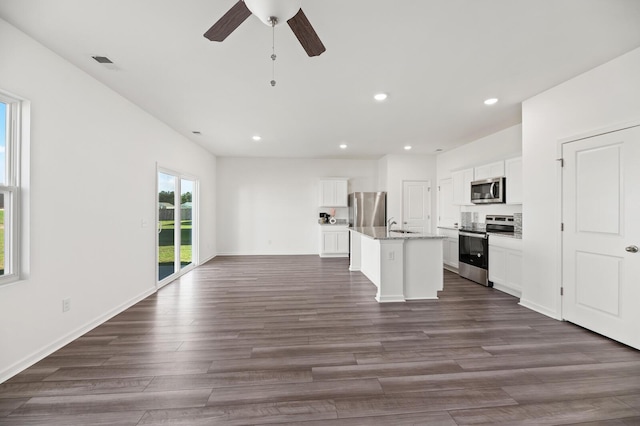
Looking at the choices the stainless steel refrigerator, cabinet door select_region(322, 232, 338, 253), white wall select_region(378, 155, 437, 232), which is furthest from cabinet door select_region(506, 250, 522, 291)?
cabinet door select_region(322, 232, 338, 253)

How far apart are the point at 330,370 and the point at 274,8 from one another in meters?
2.51

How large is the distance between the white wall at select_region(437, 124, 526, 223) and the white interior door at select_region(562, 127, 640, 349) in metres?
0.76

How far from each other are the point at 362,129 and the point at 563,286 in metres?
3.63

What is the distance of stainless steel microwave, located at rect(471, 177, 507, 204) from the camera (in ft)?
15.0

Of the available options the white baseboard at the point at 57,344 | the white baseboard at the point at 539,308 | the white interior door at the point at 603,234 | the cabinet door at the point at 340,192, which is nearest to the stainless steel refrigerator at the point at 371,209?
the cabinet door at the point at 340,192

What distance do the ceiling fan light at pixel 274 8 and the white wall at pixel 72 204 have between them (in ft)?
7.20

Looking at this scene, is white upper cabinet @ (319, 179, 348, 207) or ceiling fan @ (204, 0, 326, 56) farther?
white upper cabinet @ (319, 179, 348, 207)

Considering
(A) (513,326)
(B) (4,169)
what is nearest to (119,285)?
(B) (4,169)

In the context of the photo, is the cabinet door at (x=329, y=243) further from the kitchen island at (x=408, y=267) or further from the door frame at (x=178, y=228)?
the kitchen island at (x=408, y=267)

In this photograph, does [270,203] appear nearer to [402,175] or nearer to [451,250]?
[402,175]

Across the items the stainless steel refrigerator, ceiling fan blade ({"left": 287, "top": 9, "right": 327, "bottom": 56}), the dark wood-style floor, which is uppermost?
ceiling fan blade ({"left": 287, "top": 9, "right": 327, "bottom": 56})

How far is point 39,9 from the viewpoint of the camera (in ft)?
6.44

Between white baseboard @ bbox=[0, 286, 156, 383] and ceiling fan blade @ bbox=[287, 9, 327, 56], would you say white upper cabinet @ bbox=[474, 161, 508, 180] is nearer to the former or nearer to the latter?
ceiling fan blade @ bbox=[287, 9, 327, 56]

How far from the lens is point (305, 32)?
171 centimetres
